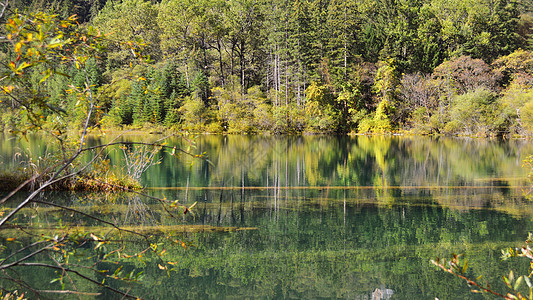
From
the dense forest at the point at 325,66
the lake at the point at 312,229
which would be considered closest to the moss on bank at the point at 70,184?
the lake at the point at 312,229

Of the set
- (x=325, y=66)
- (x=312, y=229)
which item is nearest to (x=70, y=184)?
(x=312, y=229)

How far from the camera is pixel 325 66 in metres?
45.2

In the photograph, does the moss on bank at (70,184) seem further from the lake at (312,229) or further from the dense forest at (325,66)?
the dense forest at (325,66)

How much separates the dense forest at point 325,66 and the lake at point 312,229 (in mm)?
28245

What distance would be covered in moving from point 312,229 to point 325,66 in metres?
39.1

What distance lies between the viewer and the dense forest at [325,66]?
41938 mm

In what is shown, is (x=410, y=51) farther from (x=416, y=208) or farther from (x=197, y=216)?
(x=197, y=216)

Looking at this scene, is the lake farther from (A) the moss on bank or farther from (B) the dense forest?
(B) the dense forest

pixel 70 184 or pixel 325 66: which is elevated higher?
pixel 325 66

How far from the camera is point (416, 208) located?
9.76m

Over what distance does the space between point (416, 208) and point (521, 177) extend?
701cm

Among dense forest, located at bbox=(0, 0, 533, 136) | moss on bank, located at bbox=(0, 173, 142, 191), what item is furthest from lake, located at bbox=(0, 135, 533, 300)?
dense forest, located at bbox=(0, 0, 533, 136)

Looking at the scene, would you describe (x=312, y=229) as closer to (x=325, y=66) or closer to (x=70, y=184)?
(x=70, y=184)

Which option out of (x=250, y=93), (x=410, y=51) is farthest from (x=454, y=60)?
(x=250, y=93)
